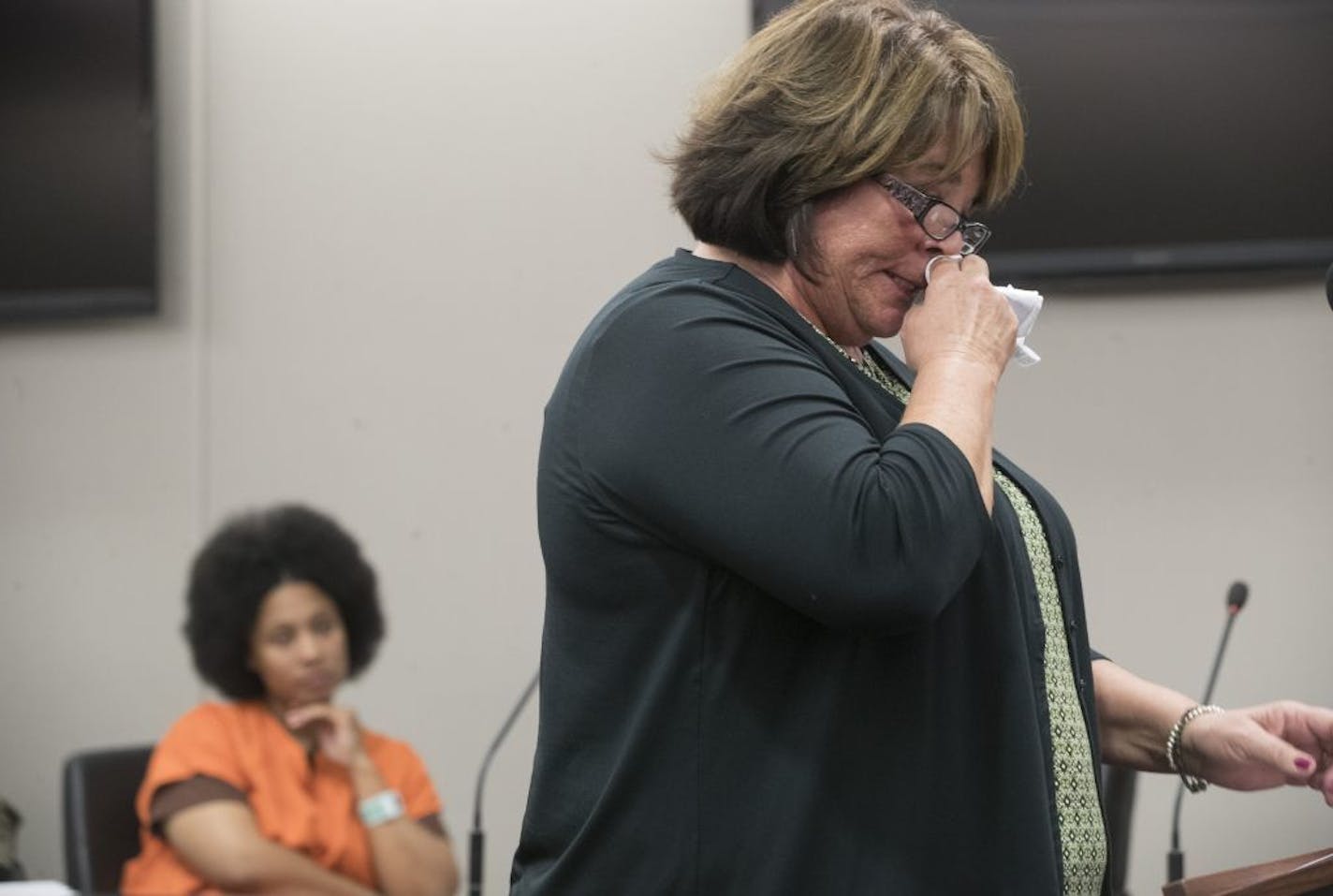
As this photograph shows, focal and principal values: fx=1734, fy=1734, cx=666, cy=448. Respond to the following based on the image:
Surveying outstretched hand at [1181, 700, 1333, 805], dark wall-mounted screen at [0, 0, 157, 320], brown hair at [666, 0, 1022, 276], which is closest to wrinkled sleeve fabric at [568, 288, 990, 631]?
brown hair at [666, 0, 1022, 276]

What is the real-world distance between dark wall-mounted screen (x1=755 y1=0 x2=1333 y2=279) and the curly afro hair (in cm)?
135

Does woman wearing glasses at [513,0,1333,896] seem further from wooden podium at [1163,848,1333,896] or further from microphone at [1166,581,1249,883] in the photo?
microphone at [1166,581,1249,883]

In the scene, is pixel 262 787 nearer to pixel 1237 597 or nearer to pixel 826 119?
pixel 1237 597

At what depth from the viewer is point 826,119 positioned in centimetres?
124

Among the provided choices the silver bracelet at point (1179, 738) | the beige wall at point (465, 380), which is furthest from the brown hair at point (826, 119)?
the beige wall at point (465, 380)

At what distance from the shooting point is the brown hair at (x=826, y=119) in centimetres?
124

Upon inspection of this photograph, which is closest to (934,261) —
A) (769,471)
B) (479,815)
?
(769,471)

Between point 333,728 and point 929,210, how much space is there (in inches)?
73.1

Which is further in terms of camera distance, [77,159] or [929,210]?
[77,159]

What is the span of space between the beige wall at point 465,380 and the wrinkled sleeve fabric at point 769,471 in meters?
2.33

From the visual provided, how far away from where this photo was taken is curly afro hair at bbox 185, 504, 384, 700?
299cm

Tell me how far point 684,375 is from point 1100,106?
2.40 m

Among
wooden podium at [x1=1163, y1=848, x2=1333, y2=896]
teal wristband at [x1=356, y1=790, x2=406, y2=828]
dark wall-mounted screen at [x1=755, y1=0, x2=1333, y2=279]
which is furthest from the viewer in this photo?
dark wall-mounted screen at [x1=755, y1=0, x2=1333, y2=279]

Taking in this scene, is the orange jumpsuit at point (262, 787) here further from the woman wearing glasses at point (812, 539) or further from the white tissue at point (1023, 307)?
the white tissue at point (1023, 307)
